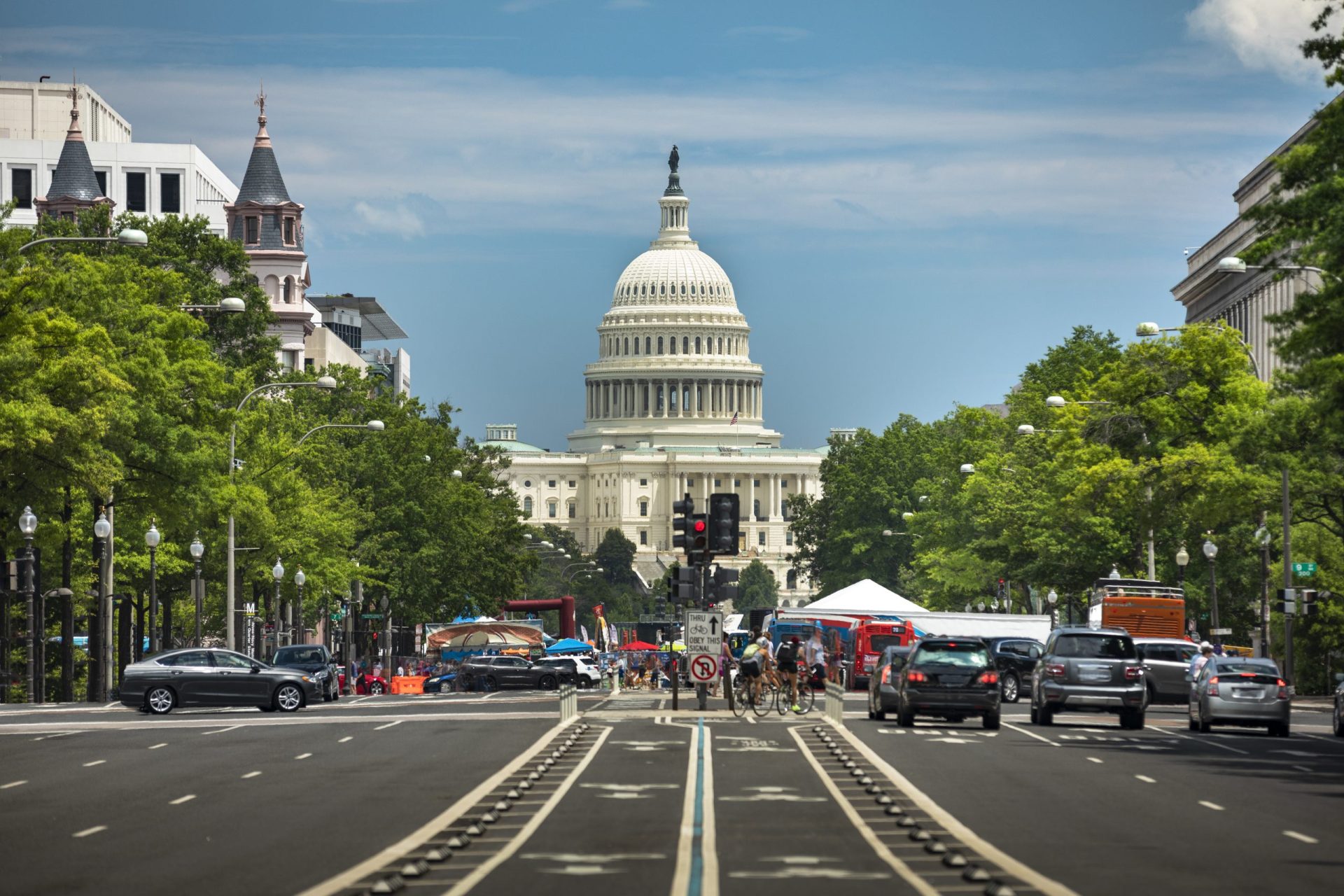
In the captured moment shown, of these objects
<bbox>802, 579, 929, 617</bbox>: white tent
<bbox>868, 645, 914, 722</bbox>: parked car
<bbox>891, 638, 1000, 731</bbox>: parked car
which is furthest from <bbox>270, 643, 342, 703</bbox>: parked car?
<bbox>802, 579, 929, 617</bbox>: white tent

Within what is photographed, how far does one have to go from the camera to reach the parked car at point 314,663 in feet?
198

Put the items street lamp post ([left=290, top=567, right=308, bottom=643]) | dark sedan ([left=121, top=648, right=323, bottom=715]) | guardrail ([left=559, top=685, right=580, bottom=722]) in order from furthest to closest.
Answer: street lamp post ([left=290, top=567, right=308, bottom=643]) < dark sedan ([left=121, top=648, right=323, bottom=715]) < guardrail ([left=559, top=685, right=580, bottom=722])

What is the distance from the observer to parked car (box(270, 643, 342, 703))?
6041 cm

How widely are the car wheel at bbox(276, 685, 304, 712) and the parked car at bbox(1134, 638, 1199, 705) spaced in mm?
18101

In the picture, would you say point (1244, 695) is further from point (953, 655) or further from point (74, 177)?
point (74, 177)

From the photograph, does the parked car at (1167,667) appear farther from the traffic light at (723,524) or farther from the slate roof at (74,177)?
the slate roof at (74,177)

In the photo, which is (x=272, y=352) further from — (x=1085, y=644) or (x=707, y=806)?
(x=707, y=806)

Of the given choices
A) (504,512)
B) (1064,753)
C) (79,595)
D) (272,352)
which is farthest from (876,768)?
(504,512)

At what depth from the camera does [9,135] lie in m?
143

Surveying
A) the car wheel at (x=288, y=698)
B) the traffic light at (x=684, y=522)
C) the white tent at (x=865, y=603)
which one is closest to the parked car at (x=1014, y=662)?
the traffic light at (x=684, y=522)

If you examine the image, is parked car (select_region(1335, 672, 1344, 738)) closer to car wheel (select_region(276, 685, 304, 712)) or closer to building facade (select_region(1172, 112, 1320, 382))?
car wheel (select_region(276, 685, 304, 712))

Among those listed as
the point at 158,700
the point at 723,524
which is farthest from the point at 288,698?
the point at 723,524

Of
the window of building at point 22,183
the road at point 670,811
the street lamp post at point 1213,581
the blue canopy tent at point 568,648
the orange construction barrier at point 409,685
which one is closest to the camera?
the road at point 670,811

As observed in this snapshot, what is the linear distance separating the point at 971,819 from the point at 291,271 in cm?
10763
